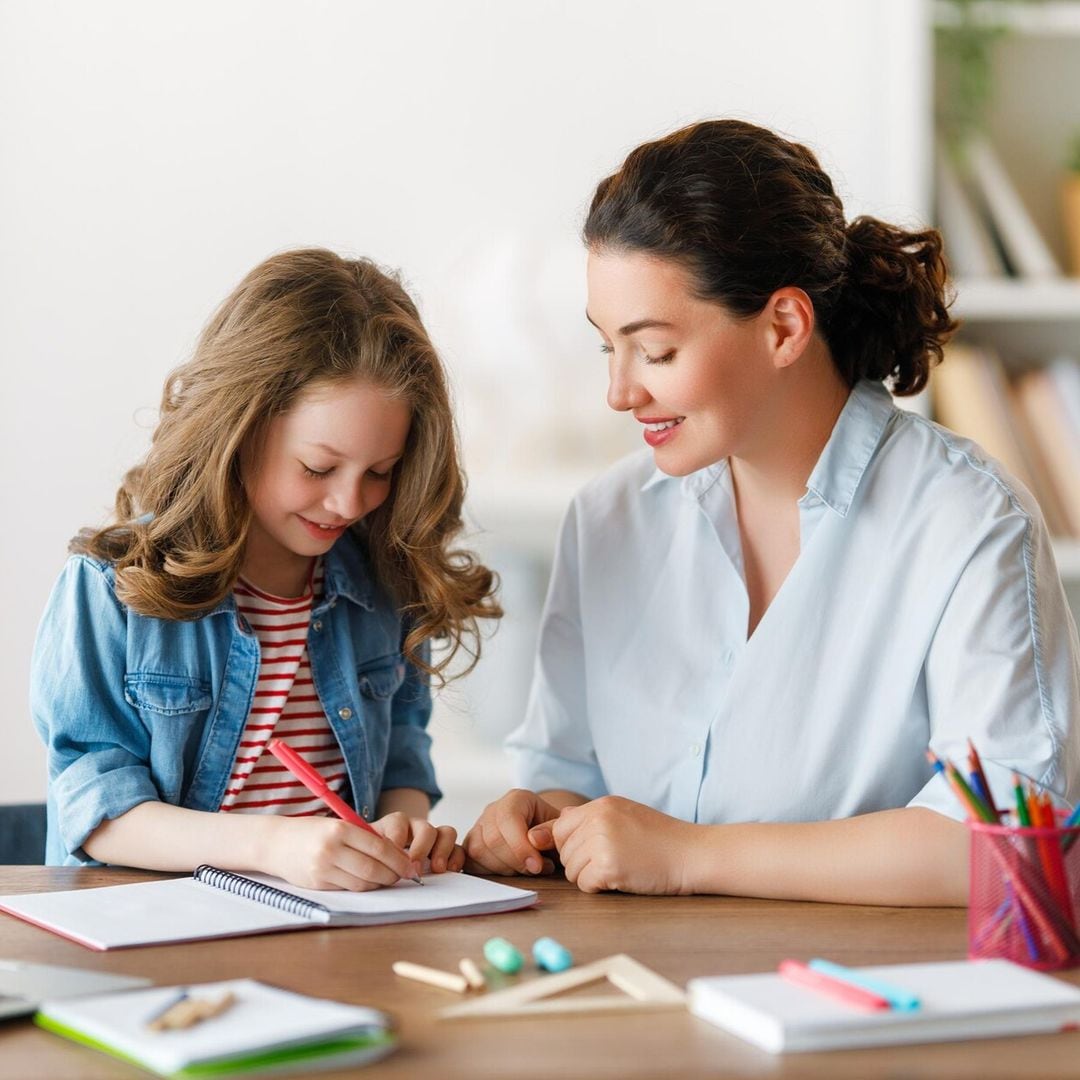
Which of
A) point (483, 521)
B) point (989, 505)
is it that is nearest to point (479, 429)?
point (483, 521)

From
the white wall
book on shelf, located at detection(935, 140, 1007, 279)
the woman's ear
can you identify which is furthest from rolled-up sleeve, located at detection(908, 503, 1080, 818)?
the white wall

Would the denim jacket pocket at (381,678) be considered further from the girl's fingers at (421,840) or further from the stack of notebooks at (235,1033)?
the stack of notebooks at (235,1033)

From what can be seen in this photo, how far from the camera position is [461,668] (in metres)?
2.71

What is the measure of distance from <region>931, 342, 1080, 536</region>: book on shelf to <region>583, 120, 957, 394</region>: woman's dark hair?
3.03ft

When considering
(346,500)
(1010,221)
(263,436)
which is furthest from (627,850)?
(1010,221)

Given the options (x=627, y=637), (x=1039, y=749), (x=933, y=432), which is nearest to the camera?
(x=1039, y=749)

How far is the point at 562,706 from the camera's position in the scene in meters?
1.69

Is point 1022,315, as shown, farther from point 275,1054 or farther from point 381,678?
point 275,1054

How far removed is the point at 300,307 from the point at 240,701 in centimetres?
43

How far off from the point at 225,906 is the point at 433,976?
0.91 feet

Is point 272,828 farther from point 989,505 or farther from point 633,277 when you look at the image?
point 989,505

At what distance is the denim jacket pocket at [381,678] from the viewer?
1.68m

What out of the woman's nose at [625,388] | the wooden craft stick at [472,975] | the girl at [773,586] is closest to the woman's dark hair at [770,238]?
the girl at [773,586]

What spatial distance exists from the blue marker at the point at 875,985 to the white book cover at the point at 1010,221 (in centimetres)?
183
